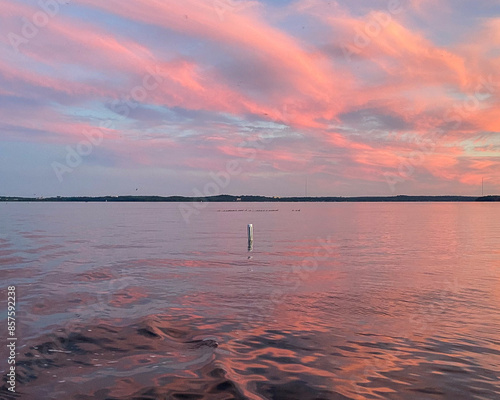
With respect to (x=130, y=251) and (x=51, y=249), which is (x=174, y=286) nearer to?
(x=130, y=251)

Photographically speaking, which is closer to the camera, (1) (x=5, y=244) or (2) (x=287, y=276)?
(2) (x=287, y=276)

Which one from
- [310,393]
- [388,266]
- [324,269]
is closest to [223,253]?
[324,269]

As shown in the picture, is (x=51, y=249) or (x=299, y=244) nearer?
(x=51, y=249)

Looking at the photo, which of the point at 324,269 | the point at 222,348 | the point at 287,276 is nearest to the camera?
the point at 222,348

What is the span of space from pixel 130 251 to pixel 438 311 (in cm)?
2582

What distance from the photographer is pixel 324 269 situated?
2512cm

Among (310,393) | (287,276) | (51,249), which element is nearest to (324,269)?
(287,276)

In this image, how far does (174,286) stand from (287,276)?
645cm

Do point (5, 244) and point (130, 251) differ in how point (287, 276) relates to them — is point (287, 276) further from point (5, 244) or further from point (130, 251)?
point (5, 244)

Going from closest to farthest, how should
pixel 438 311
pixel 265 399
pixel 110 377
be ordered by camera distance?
pixel 265 399, pixel 110 377, pixel 438 311

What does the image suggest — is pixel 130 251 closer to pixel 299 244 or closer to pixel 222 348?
pixel 299 244

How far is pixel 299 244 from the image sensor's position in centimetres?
4088

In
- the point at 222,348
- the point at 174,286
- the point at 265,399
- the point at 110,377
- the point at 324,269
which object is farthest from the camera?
the point at 324,269

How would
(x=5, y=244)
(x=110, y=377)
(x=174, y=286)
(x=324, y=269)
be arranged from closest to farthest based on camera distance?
(x=110, y=377)
(x=174, y=286)
(x=324, y=269)
(x=5, y=244)
